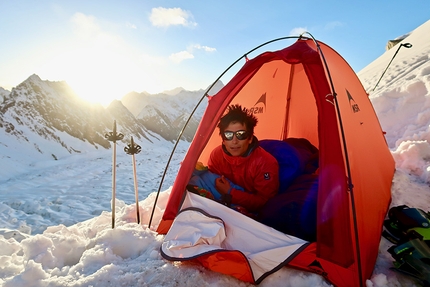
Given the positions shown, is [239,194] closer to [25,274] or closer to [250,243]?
[250,243]

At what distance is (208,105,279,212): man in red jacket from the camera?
293 centimetres

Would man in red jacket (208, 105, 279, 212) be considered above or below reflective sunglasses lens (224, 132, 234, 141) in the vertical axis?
below

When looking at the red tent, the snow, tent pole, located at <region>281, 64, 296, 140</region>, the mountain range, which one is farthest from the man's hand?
the mountain range

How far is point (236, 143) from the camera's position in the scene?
9.91 feet

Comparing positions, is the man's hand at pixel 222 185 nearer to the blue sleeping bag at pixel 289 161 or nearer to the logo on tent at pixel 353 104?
the blue sleeping bag at pixel 289 161

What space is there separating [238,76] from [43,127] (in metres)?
16.0

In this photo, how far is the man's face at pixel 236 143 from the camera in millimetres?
3004

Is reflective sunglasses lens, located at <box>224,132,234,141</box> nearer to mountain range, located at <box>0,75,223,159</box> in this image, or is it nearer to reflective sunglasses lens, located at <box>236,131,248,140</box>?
reflective sunglasses lens, located at <box>236,131,248,140</box>

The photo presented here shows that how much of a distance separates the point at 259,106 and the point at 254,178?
6.19ft

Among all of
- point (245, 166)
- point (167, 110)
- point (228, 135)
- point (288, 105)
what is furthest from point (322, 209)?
point (167, 110)

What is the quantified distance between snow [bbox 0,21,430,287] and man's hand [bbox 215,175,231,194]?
2.90 ft

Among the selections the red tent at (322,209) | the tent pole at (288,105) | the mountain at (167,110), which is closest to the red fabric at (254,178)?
the red tent at (322,209)

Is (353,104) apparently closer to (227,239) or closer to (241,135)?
(241,135)

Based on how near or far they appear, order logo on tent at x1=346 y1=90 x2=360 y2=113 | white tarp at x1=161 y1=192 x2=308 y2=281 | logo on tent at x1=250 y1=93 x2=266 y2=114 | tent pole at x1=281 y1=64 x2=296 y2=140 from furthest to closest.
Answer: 1. logo on tent at x1=250 y1=93 x2=266 y2=114
2. tent pole at x1=281 y1=64 x2=296 y2=140
3. logo on tent at x1=346 y1=90 x2=360 y2=113
4. white tarp at x1=161 y1=192 x2=308 y2=281
